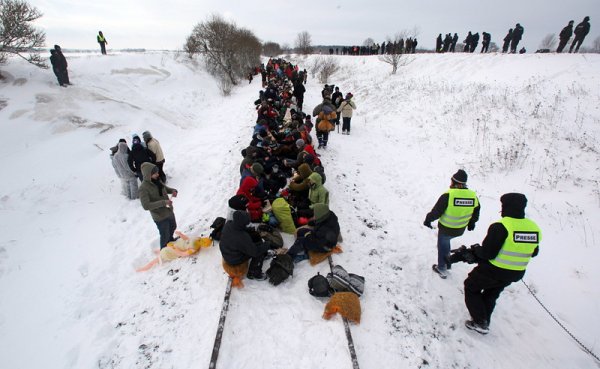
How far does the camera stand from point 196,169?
9414mm

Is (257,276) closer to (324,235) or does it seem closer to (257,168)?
(324,235)

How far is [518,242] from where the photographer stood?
342cm

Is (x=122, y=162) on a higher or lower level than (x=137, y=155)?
lower

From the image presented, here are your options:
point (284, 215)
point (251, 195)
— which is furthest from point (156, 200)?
point (284, 215)

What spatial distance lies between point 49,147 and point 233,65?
71.4 ft

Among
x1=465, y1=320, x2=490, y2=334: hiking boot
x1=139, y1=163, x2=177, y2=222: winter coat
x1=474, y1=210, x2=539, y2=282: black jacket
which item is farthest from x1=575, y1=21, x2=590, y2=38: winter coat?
x1=139, y1=163, x2=177, y2=222: winter coat

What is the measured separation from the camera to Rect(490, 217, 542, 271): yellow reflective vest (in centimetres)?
340

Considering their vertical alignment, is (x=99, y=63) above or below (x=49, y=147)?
above

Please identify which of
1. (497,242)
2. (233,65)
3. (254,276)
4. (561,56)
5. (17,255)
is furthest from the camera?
(233,65)

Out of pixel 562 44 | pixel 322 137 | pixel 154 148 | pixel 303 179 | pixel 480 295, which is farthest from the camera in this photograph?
pixel 562 44

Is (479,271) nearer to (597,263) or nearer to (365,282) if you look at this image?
(365,282)

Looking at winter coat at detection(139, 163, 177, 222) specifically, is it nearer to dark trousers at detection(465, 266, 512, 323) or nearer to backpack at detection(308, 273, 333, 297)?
backpack at detection(308, 273, 333, 297)

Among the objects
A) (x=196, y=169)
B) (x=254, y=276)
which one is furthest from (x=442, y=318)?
(x=196, y=169)

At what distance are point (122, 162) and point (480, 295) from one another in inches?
330
